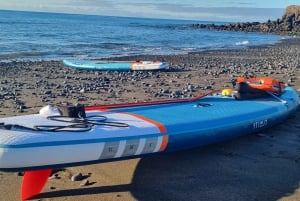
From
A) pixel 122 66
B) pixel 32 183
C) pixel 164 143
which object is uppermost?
pixel 164 143

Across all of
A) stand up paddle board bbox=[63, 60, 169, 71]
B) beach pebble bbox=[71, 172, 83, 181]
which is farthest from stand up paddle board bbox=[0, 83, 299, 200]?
stand up paddle board bbox=[63, 60, 169, 71]

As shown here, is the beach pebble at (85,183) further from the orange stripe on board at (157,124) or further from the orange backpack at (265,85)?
the orange backpack at (265,85)

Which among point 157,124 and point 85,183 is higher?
point 157,124

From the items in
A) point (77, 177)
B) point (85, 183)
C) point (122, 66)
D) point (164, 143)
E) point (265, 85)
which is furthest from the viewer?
point (122, 66)

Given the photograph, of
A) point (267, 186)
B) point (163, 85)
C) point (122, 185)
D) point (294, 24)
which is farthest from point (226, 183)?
point (294, 24)

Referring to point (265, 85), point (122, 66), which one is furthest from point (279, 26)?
point (265, 85)

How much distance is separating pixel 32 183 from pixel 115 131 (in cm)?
102

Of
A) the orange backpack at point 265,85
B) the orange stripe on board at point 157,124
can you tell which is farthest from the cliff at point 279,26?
the orange stripe on board at point 157,124

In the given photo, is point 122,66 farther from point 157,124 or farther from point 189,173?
point 189,173

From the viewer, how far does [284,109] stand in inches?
290

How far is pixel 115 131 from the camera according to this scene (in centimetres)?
460

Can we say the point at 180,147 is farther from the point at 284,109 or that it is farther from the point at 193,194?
the point at 284,109

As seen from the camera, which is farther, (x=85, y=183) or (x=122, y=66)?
(x=122, y=66)

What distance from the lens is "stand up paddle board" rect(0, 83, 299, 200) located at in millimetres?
4012
